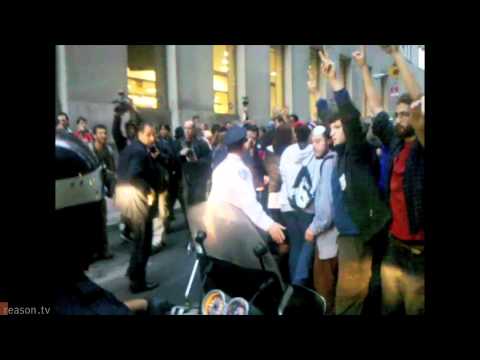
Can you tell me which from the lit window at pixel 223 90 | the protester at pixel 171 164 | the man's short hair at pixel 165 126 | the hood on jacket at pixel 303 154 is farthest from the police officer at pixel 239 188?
the lit window at pixel 223 90

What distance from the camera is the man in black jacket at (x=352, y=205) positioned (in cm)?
308

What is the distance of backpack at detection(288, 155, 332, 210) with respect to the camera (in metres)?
3.28

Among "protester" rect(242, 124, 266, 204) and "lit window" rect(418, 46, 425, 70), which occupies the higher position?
"lit window" rect(418, 46, 425, 70)

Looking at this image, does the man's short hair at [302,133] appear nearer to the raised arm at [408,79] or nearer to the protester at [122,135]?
the raised arm at [408,79]

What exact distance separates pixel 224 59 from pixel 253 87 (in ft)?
2.41

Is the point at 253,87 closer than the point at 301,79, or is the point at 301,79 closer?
the point at 301,79

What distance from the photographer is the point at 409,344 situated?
3.24 meters

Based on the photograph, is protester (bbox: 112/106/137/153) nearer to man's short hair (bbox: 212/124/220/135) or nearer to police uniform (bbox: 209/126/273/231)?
man's short hair (bbox: 212/124/220/135)

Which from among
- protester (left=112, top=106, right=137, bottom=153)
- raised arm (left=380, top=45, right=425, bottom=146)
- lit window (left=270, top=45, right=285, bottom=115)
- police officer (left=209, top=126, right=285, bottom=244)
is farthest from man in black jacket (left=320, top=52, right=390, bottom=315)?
protester (left=112, top=106, right=137, bottom=153)

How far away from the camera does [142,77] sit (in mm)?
3768

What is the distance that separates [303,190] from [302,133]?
0.43m
